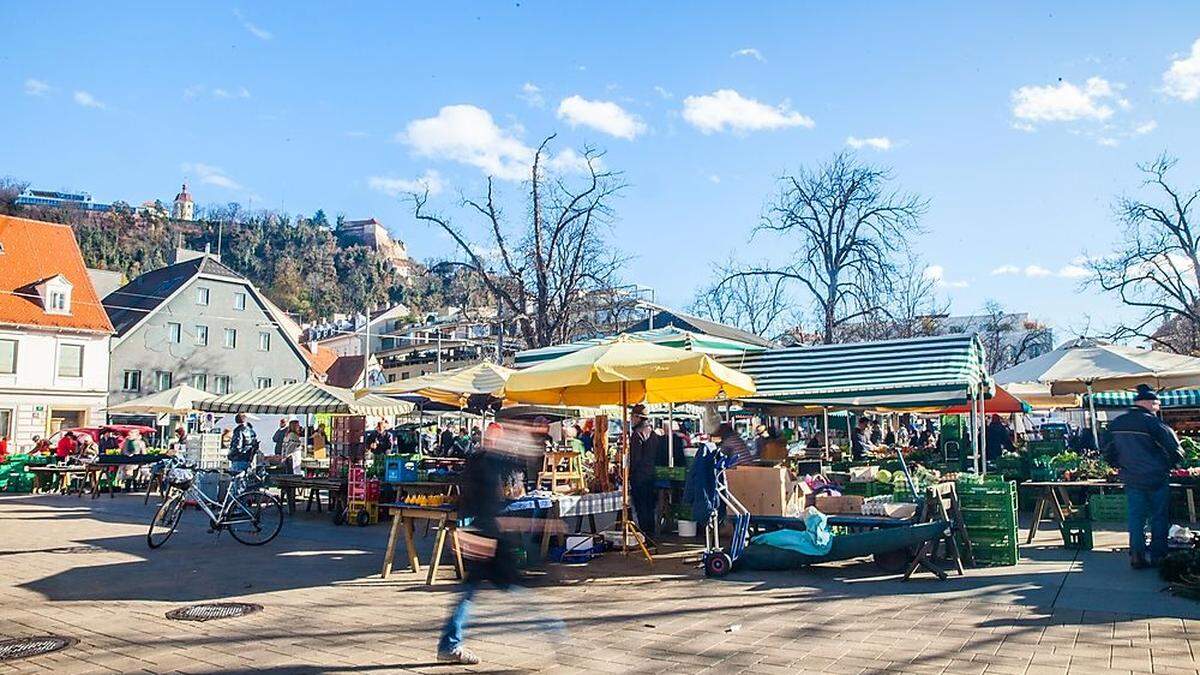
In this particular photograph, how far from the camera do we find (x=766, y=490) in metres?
10.7

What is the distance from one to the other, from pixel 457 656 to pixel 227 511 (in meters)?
7.19

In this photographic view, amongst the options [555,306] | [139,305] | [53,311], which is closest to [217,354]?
[139,305]

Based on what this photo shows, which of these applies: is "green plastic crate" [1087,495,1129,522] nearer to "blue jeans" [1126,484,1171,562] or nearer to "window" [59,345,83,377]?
"blue jeans" [1126,484,1171,562]

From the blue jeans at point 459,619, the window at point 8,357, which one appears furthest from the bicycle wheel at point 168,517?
the window at point 8,357

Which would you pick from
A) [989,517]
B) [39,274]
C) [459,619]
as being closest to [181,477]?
[459,619]

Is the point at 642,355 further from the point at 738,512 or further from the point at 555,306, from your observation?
the point at 555,306

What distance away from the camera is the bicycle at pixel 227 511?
37.9 feet

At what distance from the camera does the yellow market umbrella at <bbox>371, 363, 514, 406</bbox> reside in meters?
13.8

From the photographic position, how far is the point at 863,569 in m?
9.07

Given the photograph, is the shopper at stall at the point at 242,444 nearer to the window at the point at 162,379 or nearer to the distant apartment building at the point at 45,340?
the distant apartment building at the point at 45,340

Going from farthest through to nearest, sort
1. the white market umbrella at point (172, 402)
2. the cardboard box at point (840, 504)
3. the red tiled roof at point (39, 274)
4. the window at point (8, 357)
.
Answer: the red tiled roof at point (39, 274)
the window at point (8, 357)
the white market umbrella at point (172, 402)
the cardboard box at point (840, 504)

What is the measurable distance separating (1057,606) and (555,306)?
26.5 metres

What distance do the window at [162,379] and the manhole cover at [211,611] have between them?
4409cm

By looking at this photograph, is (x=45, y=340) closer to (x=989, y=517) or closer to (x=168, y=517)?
(x=168, y=517)
